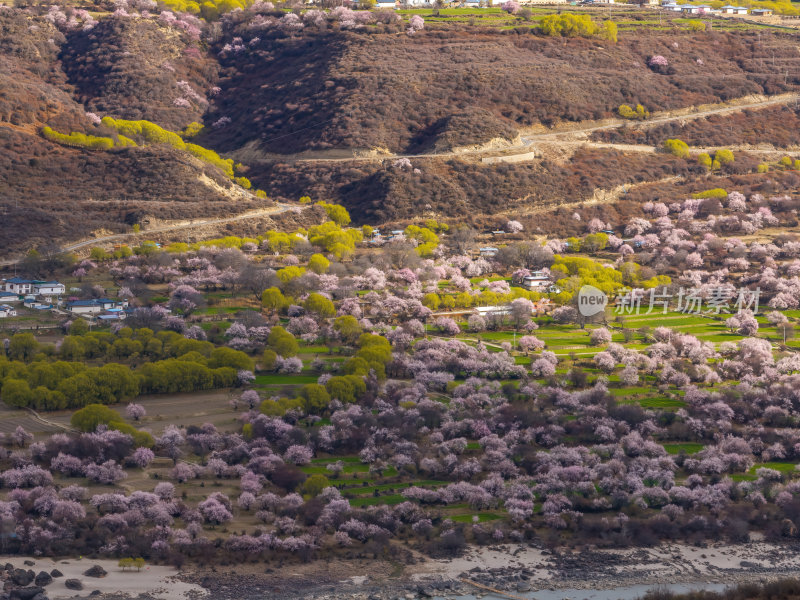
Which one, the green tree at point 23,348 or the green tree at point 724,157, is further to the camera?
the green tree at point 724,157

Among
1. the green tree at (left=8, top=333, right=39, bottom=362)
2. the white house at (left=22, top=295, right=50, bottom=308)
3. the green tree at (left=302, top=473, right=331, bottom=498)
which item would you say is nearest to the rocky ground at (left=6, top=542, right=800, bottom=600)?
the green tree at (left=302, top=473, right=331, bottom=498)

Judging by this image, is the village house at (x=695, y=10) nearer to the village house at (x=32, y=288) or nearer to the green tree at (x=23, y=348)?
the village house at (x=32, y=288)

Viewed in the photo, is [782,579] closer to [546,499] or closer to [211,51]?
[546,499]

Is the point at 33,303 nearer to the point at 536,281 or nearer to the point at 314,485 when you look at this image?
the point at 536,281

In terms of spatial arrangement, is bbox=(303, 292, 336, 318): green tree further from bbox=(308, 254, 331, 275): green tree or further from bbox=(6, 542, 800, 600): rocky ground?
bbox=(6, 542, 800, 600): rocky ground

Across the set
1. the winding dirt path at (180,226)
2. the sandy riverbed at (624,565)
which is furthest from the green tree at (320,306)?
the sandy riverbed at (624,565)

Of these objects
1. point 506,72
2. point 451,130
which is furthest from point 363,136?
point 506,72
